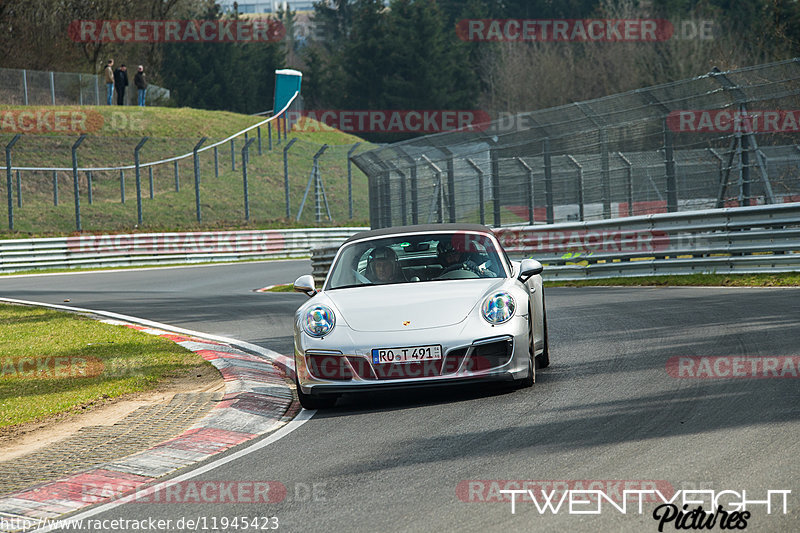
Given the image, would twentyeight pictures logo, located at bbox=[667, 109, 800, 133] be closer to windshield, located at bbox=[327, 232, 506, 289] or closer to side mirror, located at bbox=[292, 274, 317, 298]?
windshield, located at bbox=[327, 232, 506, 289]

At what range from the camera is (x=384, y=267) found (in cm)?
873

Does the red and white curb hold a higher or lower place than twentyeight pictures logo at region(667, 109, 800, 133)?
lower

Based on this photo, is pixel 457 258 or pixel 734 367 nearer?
pixel 734 367

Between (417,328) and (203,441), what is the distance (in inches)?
66.6

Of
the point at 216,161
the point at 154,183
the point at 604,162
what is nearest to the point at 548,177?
the point at 604,162

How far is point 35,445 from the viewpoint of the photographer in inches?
284

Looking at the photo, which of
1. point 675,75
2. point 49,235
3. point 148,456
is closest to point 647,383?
point 148,456

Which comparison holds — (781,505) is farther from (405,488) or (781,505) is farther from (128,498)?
(128,498)

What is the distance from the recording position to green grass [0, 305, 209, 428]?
8.92m

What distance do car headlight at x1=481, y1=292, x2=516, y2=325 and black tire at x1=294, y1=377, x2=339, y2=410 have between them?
1257mm

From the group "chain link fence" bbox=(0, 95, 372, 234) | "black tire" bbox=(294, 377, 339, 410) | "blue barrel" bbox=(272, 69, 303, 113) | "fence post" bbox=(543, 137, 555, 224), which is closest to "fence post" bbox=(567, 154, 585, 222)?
"fence post" bbox=(543, 137, 555, 224)

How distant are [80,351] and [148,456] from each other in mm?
5636

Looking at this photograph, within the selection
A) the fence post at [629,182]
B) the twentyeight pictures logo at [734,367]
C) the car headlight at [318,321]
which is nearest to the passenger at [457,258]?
the car headlight at [318,321]

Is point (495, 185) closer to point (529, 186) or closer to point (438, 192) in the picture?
point (529, 186)
